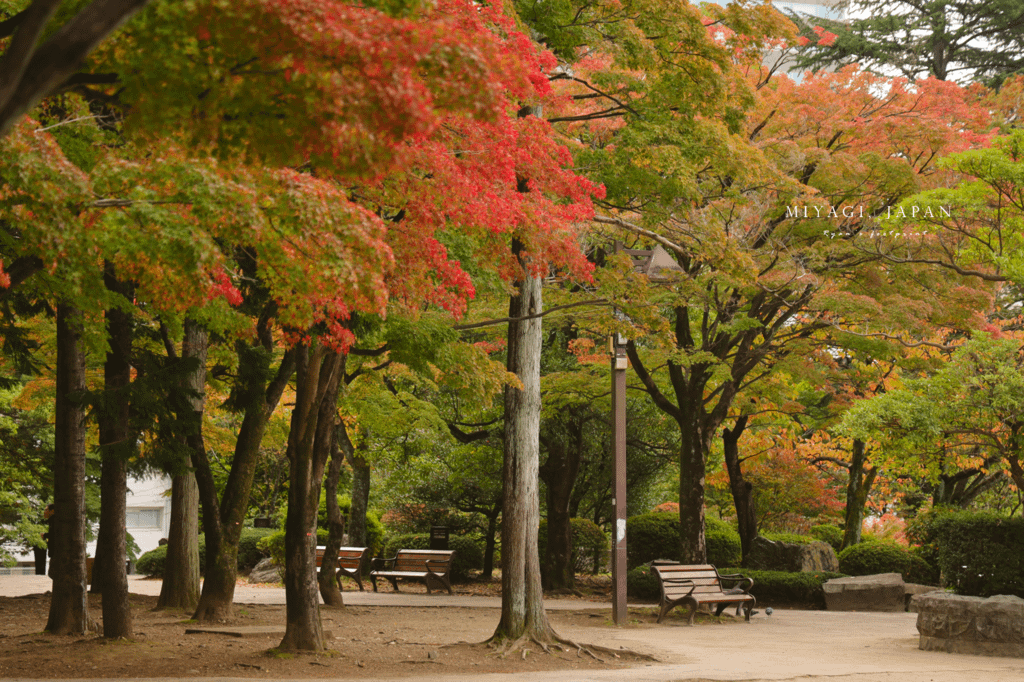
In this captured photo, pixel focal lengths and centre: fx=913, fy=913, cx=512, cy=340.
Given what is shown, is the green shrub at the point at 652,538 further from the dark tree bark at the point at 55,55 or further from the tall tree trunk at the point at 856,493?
the dark tree bark at the point at 55,55

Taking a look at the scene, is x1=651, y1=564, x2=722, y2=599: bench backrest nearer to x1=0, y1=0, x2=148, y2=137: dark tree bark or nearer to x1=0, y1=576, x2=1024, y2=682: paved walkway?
x1=0, y1=576, x2=1024, y2=682: paved walkway

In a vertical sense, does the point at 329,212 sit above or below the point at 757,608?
above

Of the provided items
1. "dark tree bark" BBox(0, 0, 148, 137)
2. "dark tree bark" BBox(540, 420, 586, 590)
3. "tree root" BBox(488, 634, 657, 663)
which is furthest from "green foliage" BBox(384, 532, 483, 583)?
"dark tree bark" BBox(0, 0, 148, 137)

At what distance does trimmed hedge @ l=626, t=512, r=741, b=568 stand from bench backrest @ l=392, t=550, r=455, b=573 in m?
4.77

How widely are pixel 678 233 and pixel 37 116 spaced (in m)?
8.93

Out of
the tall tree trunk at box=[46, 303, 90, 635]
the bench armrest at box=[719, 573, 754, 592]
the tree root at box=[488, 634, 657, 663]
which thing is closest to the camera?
the tree root at box=[488, 634, 657, 663]

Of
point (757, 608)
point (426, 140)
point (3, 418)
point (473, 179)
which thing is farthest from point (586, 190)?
point (3, 418)

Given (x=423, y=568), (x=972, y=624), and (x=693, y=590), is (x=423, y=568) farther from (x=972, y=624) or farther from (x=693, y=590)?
(x=972, y=624)

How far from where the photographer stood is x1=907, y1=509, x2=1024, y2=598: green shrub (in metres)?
12.5

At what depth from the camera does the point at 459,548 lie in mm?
23250

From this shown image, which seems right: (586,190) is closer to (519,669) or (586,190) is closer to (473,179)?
(473,179)

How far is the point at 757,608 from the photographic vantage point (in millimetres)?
19078

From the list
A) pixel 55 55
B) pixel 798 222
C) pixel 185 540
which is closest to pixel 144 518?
pixel 185 540

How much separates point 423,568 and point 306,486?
35.0 ft
